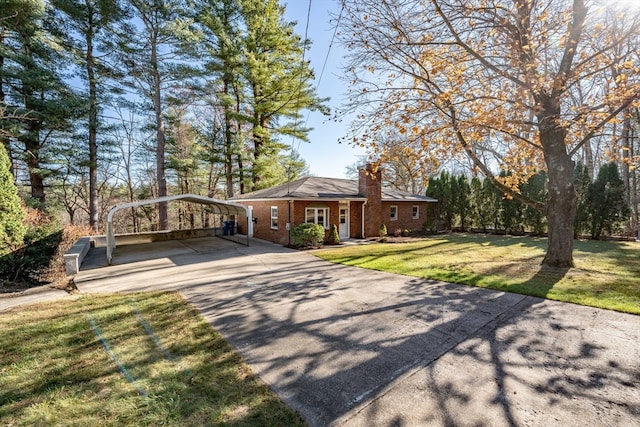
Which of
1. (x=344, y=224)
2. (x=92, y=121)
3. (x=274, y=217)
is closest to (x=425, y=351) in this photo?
(x=344, y=224)

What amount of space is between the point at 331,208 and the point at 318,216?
85 cm

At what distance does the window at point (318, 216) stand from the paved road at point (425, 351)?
705cm

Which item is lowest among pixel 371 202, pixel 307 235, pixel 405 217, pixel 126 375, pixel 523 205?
pixel 126 375

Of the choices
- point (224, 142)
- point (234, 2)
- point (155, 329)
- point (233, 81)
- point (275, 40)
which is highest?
point (234, 2)

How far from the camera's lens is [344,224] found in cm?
1529

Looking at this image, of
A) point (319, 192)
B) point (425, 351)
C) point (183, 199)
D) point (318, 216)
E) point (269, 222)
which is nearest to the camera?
point (425, 351)

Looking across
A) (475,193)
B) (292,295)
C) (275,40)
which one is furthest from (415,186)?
(292,295)

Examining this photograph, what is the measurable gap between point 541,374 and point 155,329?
5.29 meters

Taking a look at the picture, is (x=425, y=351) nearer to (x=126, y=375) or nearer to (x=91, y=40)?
(x=126, y=375)

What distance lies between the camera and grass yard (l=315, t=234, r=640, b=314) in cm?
567

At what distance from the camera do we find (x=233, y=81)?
1911 cm

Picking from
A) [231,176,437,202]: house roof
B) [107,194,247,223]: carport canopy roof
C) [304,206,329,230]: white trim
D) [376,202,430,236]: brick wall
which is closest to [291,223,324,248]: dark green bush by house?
[304,206,329,230]: white trim

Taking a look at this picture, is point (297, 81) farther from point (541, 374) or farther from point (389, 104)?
point (541, 374)

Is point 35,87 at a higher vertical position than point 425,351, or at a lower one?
higher
